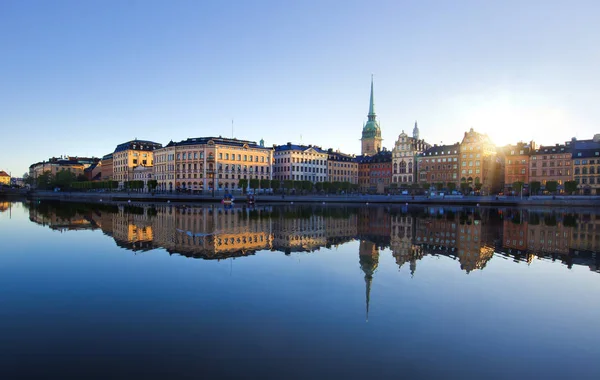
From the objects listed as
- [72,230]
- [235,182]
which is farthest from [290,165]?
[72,230]

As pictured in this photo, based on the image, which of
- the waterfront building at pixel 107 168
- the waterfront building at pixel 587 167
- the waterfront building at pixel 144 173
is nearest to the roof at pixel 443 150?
the waterfront building at pixel 587 167

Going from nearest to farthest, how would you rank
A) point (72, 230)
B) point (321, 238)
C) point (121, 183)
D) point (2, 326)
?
point (2, 326) < point (321, 238) < point (72, 230) < point (121, 183)

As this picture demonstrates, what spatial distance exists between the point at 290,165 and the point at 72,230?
109 meters

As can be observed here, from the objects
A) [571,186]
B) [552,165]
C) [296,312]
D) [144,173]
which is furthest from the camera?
[144,173]

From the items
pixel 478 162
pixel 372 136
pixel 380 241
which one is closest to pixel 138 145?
pixel 372 136

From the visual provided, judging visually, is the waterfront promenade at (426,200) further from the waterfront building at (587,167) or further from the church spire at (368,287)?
the church spire at (368,287)

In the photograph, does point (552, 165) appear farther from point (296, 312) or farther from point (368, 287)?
point (296, 312)

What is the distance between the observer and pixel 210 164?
124 metres

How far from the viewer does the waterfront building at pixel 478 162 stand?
130 meters

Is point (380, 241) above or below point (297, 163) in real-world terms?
below

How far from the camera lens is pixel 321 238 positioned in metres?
30.7

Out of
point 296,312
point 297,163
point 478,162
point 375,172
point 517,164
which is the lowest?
point 296,312

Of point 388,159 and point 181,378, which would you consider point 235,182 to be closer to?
point 388,159

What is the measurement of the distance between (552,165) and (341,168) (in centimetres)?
7067
